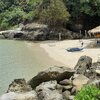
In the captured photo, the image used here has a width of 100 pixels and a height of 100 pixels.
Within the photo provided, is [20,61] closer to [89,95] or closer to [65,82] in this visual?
[65,82]

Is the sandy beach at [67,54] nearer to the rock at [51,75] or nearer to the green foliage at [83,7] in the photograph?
the rock at [51,75]

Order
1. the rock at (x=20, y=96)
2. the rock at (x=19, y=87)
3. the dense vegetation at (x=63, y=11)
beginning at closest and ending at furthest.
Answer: the rock at (x=20, y=96), the rock at (x=19, y=87), the dense vegetation at (x=63, y=11)

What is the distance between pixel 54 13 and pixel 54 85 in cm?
3440

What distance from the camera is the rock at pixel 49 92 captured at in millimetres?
14754

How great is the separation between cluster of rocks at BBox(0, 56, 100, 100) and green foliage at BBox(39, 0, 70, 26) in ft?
94.7

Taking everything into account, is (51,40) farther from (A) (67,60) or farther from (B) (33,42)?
(A) (67,60)

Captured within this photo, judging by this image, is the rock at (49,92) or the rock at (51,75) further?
the rock at (51,75)

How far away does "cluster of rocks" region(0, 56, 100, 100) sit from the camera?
1461 cm

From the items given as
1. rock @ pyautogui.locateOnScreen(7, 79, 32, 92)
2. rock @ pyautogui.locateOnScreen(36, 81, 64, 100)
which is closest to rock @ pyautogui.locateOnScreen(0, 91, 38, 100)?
rock @ pyautogui.locateOnScreen(36, 81, 64, 100)

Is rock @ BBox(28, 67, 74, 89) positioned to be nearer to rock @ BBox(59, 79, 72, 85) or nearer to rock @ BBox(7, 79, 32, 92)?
rock @ BBox(59, 79, 72, 85)

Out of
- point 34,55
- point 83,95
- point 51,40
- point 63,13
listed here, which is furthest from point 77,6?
point 83,95

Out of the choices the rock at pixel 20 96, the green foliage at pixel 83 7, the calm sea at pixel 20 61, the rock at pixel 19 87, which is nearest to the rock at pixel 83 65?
the calm sea at pixel 20 61

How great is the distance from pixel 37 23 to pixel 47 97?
40396 mm

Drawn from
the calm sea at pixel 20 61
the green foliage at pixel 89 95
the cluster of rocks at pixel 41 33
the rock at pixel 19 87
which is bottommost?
the calm sea at pixel 20 61
